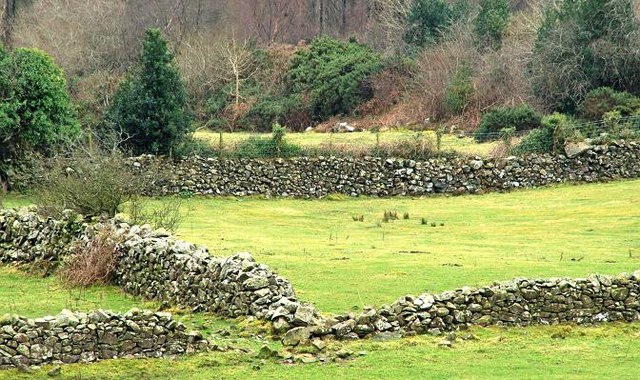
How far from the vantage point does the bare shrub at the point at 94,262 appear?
32.3m

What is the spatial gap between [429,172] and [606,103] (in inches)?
445

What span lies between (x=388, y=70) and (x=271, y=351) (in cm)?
6132

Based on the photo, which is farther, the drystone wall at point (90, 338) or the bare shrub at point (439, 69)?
the bare shrub at point (439, 69)

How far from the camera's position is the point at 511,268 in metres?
31.5

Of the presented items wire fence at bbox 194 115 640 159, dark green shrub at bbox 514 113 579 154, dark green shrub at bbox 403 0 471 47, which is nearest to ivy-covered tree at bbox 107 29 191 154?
wire fence at bbox 194 115 640 159

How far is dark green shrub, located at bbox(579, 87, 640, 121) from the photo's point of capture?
64250mm

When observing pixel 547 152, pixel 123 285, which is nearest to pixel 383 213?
pixel 547 152

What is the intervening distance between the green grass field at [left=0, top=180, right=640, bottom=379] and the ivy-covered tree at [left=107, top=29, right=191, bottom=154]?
156 inches

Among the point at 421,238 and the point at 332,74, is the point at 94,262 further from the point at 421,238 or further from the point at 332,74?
the point at 332,74

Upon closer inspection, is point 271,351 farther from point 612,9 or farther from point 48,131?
point 612,9

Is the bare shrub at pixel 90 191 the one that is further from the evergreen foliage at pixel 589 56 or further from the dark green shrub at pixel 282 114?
the dark green shrub at pixel 282 114

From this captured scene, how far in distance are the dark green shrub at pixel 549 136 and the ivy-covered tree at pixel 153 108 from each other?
16.3 metres

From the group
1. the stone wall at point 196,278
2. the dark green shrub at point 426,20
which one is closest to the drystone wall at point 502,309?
the stone wall at point 196,278

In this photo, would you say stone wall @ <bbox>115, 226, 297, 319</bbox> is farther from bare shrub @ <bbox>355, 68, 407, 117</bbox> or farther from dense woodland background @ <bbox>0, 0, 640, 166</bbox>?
bare shrub @ <bbox>355, 68, 407, 117</bbox>
